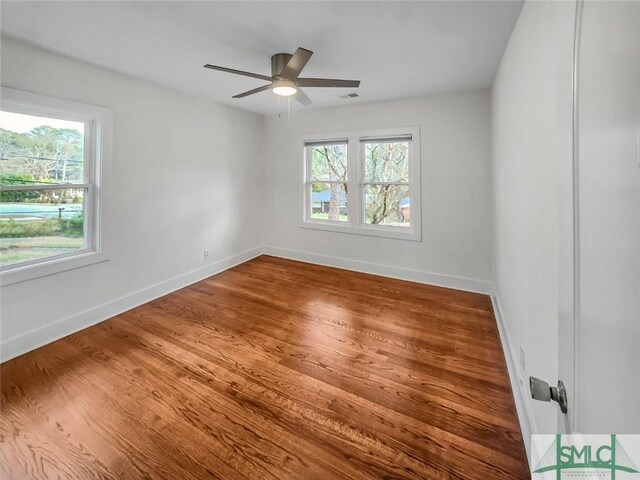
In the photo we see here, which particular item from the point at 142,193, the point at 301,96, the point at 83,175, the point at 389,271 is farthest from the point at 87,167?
the point at 389,271

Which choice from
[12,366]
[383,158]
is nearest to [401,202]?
[383,158]

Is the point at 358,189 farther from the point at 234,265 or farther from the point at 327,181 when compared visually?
the point at 234,265

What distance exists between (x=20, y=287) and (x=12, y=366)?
2.00 ft

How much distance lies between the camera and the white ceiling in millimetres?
1967

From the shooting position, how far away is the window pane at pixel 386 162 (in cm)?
425

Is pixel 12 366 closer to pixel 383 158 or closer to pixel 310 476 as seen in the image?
pixel 310 476

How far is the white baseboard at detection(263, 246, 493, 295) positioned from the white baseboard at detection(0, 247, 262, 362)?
122cm

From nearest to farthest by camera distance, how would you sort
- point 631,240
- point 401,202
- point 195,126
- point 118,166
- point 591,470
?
1. point 631,240
2. point 591,470
3. point 118,166
4. point 195,126
5. point 401,202

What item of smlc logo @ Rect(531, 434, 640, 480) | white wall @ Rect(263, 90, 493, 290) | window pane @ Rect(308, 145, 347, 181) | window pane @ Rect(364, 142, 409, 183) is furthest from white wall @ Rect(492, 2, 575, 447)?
window pane @ Rect(308, 145, 347, 181)

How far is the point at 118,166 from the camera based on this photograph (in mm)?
3127

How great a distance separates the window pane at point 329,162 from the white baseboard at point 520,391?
10.1ft

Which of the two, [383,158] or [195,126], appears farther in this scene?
[383,158]

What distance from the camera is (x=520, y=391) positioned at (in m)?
1.80

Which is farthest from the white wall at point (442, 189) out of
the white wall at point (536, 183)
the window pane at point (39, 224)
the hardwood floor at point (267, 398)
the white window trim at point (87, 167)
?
the window pane at point (39, 224)
